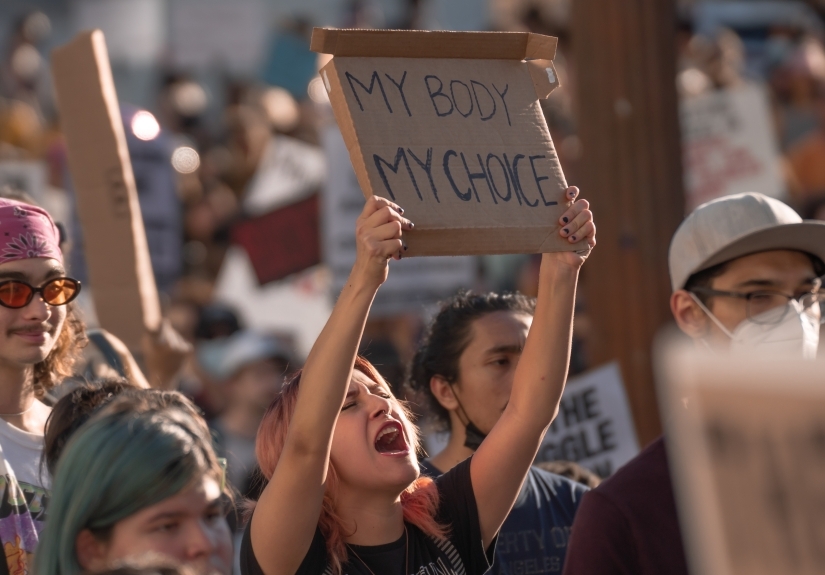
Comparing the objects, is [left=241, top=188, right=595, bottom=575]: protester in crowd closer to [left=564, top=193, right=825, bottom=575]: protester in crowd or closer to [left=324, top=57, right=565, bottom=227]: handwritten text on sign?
[left=324, top=57, right=565, bottom=227]: handwritten text on sign

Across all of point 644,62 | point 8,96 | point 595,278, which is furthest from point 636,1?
point 8,96

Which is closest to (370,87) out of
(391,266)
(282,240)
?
(391,266)

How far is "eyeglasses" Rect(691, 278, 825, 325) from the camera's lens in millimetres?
2971

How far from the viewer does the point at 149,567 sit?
1896 mm

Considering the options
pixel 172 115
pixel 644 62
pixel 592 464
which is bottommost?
pixel 592 464

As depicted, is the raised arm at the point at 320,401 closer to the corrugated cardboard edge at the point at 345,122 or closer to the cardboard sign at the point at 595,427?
the corrugated cardboard edge at the point at 345,122

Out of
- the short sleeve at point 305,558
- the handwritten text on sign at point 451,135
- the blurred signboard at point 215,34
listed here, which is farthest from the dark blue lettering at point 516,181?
the blurred signboard at point 215,34

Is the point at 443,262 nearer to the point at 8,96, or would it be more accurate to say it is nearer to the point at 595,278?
the point at 595,278

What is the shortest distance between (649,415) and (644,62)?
1.37m

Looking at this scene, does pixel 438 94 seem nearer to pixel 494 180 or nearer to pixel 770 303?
pixel 494 180

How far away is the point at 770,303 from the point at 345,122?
1.19 m

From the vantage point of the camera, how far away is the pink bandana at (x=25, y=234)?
10.7ft

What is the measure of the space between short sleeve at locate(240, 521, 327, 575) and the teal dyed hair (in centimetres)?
21

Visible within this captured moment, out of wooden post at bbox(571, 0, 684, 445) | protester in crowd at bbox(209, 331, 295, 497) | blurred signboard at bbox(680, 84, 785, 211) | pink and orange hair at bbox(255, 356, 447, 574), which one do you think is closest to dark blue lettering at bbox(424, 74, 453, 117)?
pink and orange hair at bbox(255, 356, 447, 574)
